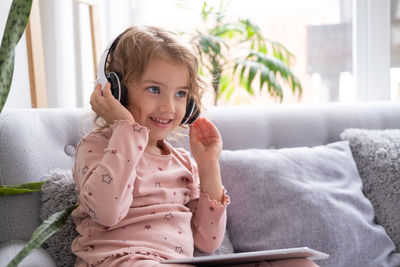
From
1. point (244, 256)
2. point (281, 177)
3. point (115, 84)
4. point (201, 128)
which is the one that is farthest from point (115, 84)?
point (281, 177)

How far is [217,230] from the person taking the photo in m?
1.27

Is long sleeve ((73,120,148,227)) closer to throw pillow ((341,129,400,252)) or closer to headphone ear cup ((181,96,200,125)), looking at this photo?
headphone ear cup ((181,96,200,125))

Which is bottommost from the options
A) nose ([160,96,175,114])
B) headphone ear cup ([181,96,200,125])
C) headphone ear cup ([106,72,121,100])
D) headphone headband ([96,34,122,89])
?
headphone ear cup ([181,96,200,125])

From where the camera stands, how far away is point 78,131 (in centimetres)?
145

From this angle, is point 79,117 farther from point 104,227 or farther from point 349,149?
point 349,149

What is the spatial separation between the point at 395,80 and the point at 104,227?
6.62ft

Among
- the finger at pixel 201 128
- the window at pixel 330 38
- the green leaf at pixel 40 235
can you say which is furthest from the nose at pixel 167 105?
the window at pixel 330 38

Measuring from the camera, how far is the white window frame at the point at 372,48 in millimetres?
2594

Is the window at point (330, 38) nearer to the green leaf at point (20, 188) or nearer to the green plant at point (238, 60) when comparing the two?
the green plant at point (238, 60)

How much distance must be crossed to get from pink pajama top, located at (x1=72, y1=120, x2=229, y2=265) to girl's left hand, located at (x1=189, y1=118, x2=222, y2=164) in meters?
0.06

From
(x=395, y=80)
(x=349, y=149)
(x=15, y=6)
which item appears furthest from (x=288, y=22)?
(x=15, y=6)

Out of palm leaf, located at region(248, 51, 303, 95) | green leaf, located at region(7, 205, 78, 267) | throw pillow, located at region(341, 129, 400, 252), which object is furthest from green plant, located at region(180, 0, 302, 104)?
green leaf, located at region(7, 205, 78, 267)

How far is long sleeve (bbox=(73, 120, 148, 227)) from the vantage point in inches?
40.8

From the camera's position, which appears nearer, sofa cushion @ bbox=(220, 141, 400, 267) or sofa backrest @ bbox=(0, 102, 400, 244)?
sofa backrest @ bbox=(0, 102, 400, 244)
